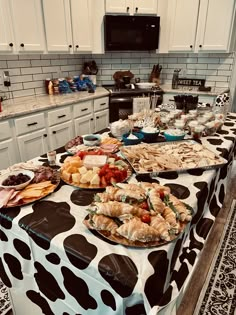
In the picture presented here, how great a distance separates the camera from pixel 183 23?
3.26 metres

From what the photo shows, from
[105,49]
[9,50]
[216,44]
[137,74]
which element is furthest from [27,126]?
[216,44]

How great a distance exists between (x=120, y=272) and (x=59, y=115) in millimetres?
2258

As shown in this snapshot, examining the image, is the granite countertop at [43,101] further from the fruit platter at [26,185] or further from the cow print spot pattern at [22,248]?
the cow print spot pattern at [22,248]

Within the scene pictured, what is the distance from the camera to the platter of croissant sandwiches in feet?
2.34

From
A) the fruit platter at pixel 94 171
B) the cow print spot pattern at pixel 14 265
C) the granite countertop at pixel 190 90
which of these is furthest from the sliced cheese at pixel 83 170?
the granite countertop at pixel 190 90

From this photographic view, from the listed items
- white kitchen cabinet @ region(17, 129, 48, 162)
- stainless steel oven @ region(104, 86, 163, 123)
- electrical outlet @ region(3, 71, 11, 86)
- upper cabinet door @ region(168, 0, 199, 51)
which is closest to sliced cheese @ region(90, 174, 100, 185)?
white kitchen cabinet @ region(17, 129, 48, 162)

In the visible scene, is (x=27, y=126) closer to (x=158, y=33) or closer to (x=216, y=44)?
(x=158, y=33)

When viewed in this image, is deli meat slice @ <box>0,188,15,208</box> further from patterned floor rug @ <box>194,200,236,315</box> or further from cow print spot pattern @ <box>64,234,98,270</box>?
patterned floor rug @ <box>194,200,236,315</box>

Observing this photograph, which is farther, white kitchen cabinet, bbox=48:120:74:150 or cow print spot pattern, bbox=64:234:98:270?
white kitchen cabinet, bbox=48:120:74:150

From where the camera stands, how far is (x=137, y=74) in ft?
12.8

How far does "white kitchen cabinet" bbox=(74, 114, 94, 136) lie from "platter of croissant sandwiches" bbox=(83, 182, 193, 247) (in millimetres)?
2168

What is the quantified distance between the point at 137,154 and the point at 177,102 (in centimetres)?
114

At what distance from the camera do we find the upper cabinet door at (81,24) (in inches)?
113

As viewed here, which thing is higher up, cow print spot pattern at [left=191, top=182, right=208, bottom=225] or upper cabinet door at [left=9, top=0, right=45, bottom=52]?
upper cabinet door at [left=9, top=0, right=45, bottom=52]
